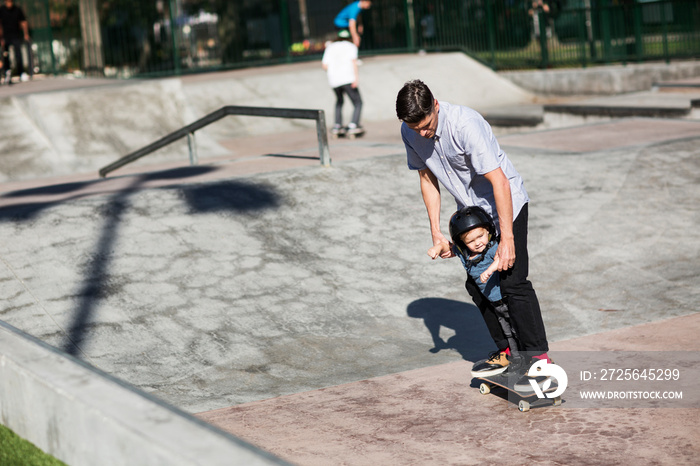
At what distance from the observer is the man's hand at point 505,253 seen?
3.88 m

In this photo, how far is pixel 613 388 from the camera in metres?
4.22

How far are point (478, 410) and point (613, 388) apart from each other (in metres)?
0.75

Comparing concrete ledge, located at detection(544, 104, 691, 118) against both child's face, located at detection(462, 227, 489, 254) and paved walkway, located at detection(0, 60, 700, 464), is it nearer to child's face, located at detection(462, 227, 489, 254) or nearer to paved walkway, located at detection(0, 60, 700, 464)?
paved walkway, located at detection(0, 60, 700, 464)

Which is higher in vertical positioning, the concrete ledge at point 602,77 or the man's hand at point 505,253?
the concrete ledge at point 602,77

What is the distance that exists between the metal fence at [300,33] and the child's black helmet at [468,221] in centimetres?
1388

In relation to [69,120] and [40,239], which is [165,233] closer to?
[40,239]

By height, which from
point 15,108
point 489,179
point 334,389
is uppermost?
point 15,108

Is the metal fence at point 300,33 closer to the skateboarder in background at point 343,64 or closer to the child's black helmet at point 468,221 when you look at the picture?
the skateboarder in background at point 343,64

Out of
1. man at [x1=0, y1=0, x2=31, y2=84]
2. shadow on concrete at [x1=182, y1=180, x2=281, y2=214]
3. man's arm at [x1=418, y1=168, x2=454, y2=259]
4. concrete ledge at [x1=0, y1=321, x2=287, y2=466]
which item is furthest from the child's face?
man at [x1=0, y1=0, x2=31, y2=84]

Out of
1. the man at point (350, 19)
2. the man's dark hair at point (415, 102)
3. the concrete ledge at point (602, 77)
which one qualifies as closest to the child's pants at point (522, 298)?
the man's dark hair at point (415, 102)

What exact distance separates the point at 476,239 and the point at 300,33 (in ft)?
63.3

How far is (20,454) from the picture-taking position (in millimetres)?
3451

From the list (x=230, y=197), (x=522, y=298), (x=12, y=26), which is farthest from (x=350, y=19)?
(x=522, y=298)

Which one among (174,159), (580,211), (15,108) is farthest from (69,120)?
(580,211)
